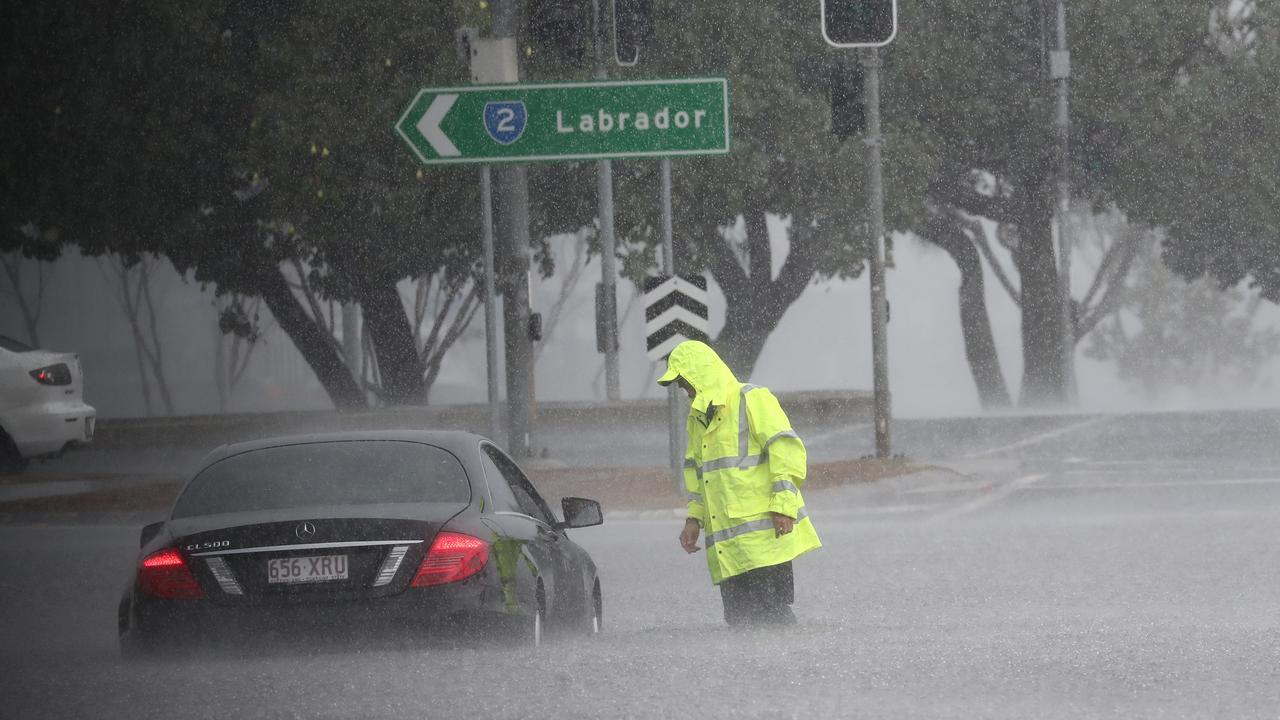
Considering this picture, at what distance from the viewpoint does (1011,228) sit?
150 feet

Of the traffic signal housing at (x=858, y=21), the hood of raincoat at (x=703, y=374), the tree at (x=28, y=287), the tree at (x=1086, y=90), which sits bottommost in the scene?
the hood of raincoat at (x=703, y=374)

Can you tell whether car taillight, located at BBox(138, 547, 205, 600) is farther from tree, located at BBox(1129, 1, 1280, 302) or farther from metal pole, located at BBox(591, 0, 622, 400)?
tree, located at BBox(1129, 1, 1280, 302)

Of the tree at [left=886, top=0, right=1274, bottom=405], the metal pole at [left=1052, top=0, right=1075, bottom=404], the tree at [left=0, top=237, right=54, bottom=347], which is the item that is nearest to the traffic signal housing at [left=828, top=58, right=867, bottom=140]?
the metal pole at [left=1052, top=0, right=1075, bottom=404]

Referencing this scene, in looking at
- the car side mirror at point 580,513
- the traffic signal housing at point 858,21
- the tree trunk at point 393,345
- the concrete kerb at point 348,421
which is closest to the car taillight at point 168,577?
the car side mirror at point 580,513

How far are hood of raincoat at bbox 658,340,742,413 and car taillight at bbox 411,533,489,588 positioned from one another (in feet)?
4.66

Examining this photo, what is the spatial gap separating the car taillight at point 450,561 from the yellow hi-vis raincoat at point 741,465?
1.42 meters

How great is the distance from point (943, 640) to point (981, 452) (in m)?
16.2

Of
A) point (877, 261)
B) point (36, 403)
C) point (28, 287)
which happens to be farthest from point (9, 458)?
point (28, 287)

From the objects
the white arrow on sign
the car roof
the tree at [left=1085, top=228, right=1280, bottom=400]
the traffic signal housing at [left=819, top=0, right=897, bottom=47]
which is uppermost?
the traffic signal housing at [left=819, top=0, right=897, bottom=47]

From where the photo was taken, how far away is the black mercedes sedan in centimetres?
736

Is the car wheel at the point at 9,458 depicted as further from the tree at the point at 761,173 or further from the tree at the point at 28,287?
the tree at the point at 28,287

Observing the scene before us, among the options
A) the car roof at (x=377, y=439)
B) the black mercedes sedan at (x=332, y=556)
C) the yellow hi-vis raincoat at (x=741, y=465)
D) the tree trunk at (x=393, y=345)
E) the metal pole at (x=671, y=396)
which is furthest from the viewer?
the tree trunk at (x=393, y=345)

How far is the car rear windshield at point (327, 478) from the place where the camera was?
25.9 ft

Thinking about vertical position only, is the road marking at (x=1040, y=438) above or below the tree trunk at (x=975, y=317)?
below
